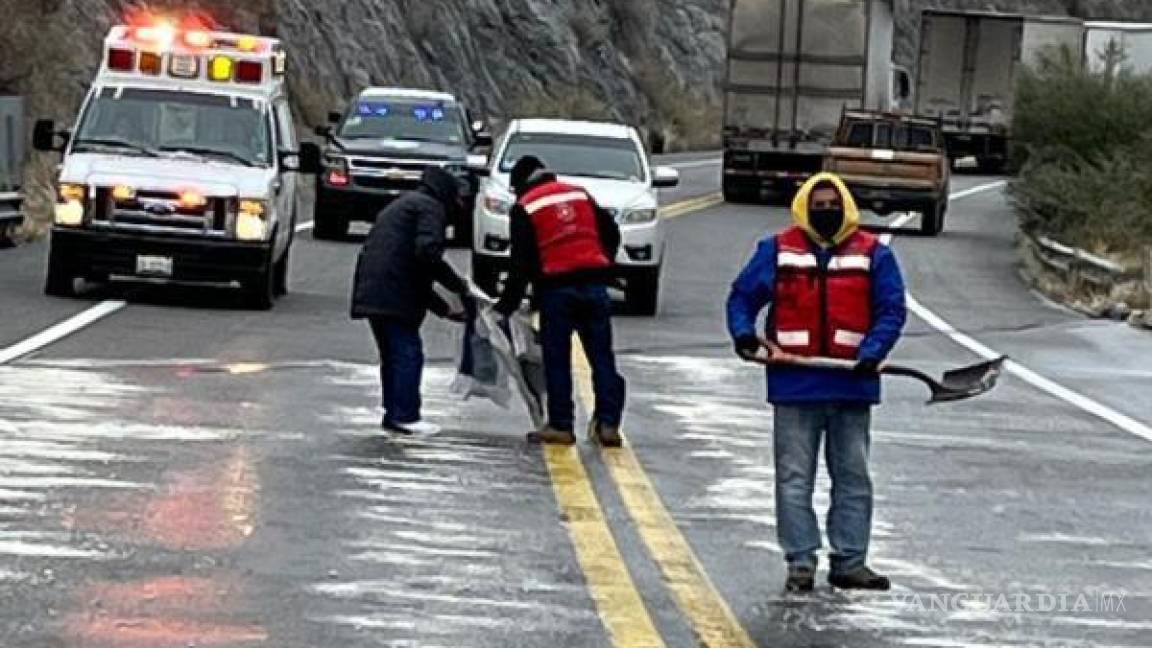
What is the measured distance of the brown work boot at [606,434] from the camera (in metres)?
13.7

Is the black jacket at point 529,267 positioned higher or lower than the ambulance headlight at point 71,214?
higher

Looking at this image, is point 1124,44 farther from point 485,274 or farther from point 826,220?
point 826,220

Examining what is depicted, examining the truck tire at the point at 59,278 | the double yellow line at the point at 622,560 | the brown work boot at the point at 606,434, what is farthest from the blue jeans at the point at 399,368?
the truck tire at the point at 59,278

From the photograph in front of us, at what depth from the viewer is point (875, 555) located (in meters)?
10.7

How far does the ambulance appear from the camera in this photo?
21.0 metres

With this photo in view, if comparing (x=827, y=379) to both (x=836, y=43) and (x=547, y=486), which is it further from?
(x=836, y=43)

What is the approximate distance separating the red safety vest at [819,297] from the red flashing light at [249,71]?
44.1 feet

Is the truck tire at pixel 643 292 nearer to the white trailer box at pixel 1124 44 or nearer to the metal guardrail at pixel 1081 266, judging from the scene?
the metal guardrail at pixel 1081 266

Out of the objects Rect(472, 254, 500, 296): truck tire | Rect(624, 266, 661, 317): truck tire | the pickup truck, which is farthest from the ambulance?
the pickup truck

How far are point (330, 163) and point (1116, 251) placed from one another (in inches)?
412

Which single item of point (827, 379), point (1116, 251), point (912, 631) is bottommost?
point (1116, 251)

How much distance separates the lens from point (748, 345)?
32.0ft

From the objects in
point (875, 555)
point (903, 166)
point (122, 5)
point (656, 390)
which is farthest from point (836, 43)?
point (875, 555)

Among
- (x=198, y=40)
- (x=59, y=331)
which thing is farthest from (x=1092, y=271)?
(x=59, y=331)
